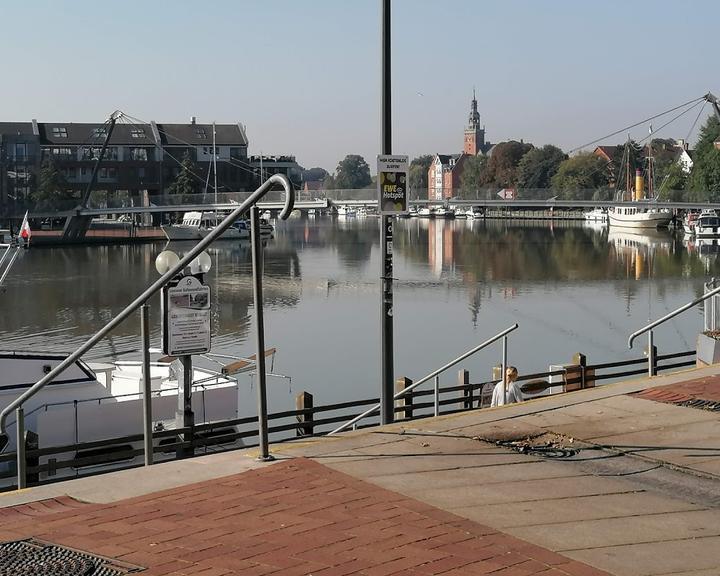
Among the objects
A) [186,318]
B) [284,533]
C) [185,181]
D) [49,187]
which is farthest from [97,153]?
[284,533]

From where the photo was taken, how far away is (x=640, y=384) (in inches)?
573

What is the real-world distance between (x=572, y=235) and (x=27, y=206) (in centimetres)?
6456

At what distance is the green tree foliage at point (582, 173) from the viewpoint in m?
166

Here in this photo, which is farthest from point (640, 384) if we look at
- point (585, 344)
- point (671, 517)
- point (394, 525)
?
point (585, 344)

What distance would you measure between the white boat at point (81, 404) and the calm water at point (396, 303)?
6.01 m

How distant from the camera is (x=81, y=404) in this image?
1756 cm

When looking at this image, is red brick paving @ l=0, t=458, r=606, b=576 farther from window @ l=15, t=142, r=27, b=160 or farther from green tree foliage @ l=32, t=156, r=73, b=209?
window @ l=15, t=142, r=27, b=160

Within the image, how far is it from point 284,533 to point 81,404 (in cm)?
1076

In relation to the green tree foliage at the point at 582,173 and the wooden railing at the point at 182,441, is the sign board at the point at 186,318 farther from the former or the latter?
the green tree foliage at the point at 582,173

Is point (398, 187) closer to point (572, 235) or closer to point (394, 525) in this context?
point (394, 525)

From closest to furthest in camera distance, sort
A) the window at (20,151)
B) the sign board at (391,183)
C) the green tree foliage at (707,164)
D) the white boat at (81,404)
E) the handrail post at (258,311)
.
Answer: the handrail post at (258,311), the sign board at (391,183), the white boat at (81,404), the green tree foliage at (707,164), the window at (20,151)

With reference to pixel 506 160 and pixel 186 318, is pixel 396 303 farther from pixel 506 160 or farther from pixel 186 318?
pixel 506 160

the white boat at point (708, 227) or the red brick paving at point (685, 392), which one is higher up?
the white boat at point (708, 227)

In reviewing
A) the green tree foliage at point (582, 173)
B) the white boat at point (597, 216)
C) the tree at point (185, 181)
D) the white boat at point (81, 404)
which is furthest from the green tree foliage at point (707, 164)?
the white boat at point (81, 404)
